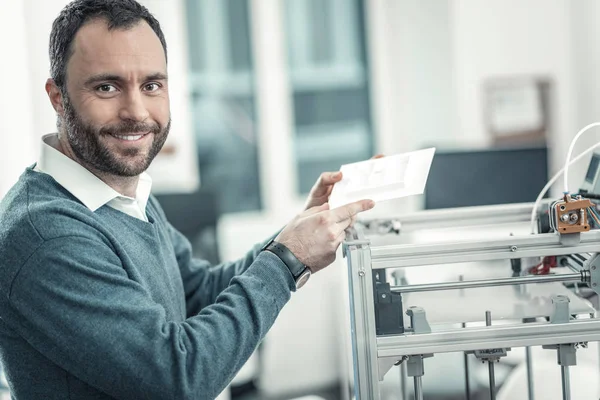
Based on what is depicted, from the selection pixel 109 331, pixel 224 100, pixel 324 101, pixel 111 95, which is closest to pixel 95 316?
pixel 109 331

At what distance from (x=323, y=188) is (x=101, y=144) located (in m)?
0.51

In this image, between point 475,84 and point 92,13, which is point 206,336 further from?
point 475,84

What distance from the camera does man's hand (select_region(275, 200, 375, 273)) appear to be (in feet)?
4.25

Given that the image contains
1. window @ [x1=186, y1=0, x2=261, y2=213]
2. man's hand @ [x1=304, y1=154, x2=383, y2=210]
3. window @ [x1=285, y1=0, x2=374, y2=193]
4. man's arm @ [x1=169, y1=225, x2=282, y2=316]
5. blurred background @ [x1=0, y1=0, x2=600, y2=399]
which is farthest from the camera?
window @ [x1=285, y1=0, x2=374, y2=193]

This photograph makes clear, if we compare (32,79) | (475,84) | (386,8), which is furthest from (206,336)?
(386,8)

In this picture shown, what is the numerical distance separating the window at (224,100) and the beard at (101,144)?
8.32 ft

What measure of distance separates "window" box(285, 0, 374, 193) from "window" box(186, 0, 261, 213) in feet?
0.89

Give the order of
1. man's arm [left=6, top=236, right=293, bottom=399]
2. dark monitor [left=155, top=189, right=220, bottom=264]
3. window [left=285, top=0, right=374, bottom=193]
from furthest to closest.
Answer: window [left=285, top=0, right=374, bottom=193]
dark monitor [left=155, top=189, right=220, bottom=264]
man's arm [left=6, top=236, right=293, bottom=399]

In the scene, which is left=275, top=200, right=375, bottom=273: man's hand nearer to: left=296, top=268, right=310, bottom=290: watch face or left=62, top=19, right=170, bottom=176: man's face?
left=296, top=268, right=310, bottom=290: watch face

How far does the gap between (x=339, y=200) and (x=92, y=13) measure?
57 cm

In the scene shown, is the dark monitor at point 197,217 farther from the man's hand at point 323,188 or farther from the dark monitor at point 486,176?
the man's hand at point 323,188

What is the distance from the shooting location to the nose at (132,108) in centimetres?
128

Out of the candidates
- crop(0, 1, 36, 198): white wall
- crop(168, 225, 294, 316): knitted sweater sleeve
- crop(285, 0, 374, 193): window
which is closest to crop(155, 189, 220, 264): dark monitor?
crop(0, 1, 36, 198): white wall

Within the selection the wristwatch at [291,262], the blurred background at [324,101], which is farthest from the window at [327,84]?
the wristwatch at [291,262]
